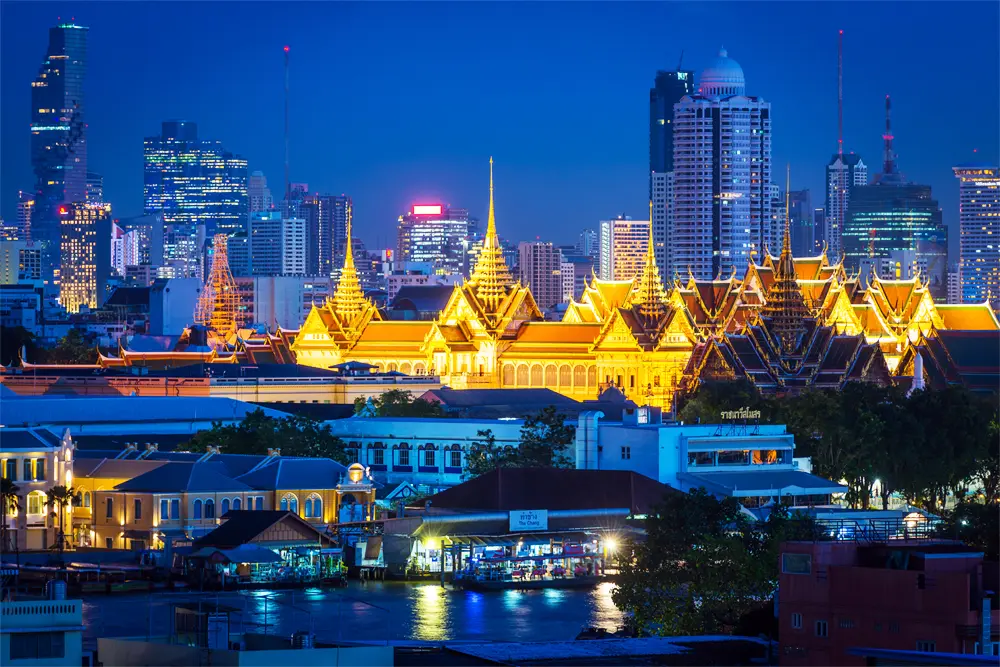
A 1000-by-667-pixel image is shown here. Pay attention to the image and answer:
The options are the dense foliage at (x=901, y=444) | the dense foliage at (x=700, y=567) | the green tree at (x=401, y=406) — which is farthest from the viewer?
the green tree at (x=401, y=406)

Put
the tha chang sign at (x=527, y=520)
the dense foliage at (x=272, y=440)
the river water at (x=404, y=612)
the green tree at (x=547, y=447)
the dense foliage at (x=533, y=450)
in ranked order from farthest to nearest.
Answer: the dense foliage at (x=272, y=440) < the dense foliage at (x=533, y=450) < the green tree at (x=547, y=447) < the tha chang sign at (x=527, y=520) < the river water at (x=404, y=612)

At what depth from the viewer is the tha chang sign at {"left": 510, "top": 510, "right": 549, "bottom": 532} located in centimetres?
8362

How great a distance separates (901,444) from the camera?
3824 inches

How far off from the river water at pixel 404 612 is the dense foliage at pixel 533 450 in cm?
1505

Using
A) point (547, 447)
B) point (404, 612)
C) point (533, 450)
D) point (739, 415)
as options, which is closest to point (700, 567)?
point (404, 612)

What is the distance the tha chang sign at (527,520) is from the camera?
8362 centimetres

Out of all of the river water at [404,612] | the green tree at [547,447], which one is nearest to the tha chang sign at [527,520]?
the river water at [404,612]

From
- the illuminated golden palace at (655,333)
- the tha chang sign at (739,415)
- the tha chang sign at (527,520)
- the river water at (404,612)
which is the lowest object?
the river water at (404,612)

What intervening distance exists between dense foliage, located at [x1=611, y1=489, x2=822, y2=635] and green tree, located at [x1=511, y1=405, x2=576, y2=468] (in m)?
24.1

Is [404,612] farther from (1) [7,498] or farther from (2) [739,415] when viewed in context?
(2) [739,415]

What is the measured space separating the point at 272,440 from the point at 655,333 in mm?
47499

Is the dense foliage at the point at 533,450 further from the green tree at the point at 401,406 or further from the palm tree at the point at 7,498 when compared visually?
the green tree at the point at 401,406

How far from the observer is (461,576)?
79.8 meters

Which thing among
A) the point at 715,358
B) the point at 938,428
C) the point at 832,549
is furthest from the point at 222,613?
the point at 715,358
